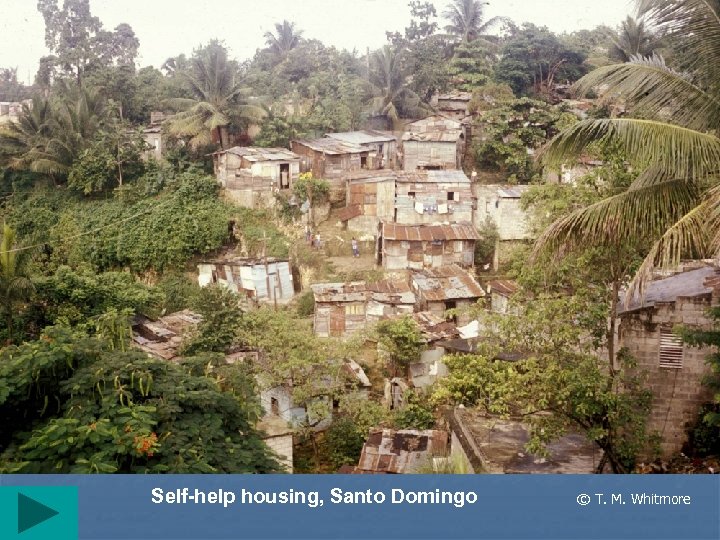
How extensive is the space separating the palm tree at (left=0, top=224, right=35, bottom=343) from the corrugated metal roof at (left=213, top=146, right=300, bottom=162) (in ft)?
23.8

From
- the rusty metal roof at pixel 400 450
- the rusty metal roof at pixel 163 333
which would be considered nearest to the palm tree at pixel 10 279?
the rusty metal roof at pixel 163 333

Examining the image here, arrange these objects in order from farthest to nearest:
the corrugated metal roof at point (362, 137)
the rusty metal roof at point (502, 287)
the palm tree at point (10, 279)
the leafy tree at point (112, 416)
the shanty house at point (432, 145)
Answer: the corrugated metal roof at point (362, 137) < the shanty house at point (432, 145) < the rusty metal roof at point (502, 287) < the palm tree at point (10, 279) < the leafy tree at point (112, 416)

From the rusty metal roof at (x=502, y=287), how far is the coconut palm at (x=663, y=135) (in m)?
7.86

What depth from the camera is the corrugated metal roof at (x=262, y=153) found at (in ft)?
59.0

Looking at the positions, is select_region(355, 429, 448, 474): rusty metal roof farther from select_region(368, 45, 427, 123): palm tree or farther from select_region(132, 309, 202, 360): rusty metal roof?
select_region(368, 45, 427, 123): palm tree

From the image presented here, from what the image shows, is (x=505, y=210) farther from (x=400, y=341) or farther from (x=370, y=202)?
(x=400, y=341)

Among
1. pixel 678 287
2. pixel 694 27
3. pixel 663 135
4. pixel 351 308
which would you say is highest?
pixel 694 27

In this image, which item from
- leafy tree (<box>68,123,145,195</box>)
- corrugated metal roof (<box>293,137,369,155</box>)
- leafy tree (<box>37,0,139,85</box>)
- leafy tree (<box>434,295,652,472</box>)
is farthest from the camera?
→ leafy tree (<box>37,0,139,85</box>)

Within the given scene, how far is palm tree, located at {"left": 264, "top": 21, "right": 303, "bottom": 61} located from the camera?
26875 mm

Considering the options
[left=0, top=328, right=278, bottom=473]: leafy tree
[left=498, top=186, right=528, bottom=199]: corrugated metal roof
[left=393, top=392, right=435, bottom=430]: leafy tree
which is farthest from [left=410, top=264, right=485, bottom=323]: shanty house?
[left=0, top=328, right=278, bottom=473]: leafy tree

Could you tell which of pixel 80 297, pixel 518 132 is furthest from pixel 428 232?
pixel 80 297
